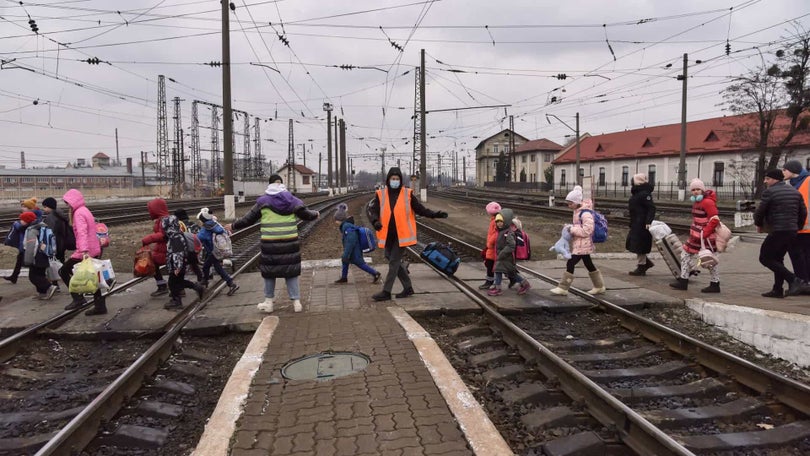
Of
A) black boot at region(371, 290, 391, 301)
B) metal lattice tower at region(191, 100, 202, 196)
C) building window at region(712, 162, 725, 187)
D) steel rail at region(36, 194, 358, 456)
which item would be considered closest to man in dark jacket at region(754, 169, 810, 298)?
black boot at region(371, 290, 391, 301)

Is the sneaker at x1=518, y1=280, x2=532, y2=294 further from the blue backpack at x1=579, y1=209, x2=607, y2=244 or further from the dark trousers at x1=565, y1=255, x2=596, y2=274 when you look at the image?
the blue backpack at x1=579, y1=209, x2=607, y2=244

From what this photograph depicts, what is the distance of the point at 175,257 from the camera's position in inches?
264

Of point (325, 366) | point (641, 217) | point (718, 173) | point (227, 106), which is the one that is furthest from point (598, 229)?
point (718, 173)

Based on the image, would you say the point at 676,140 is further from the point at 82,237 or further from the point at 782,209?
the point at 82,237

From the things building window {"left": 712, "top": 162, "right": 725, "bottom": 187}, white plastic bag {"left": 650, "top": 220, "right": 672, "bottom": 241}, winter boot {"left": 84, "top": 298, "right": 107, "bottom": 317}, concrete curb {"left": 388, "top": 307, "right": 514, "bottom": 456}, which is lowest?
concrete curb {"left": 388, "top": 307, "right": 514, "bottom": 456}

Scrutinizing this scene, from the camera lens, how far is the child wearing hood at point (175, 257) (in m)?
6.72

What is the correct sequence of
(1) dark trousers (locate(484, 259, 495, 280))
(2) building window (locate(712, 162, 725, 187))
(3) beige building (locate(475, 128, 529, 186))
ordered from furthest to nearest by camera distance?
(3) beige building (locate(475, 128, 529, 186)), (2) building window (locate(712, 162, 725, 187)), (1) dark trousers (locate(484, 259, 495, 280))

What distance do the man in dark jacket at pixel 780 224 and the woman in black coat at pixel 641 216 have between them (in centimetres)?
179

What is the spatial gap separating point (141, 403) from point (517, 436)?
288cm

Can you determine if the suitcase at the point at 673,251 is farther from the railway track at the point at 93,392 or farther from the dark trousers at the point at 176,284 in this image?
the dark trousers at the point at 176,284

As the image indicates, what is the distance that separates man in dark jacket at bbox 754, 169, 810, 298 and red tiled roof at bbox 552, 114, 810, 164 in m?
31.5

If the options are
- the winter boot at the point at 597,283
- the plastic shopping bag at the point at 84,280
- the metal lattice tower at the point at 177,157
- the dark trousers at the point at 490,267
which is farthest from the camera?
the metal lattice tower at the point at 177,157

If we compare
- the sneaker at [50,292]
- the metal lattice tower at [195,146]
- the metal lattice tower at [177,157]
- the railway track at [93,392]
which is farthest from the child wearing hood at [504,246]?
the metal lattice tower at [195,146]

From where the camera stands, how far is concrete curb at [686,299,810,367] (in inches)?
195
